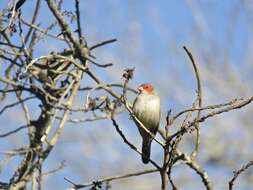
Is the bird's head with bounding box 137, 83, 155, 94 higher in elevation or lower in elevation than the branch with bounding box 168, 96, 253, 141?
higher

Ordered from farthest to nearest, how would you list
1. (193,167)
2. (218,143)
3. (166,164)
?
(218,143), (193,167), (166,164)

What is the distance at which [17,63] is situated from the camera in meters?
4.77

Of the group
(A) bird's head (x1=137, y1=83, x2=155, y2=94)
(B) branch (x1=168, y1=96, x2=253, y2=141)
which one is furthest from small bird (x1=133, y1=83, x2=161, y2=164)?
(B) branch (x1=168, y1=96, x2=253, y2=141)

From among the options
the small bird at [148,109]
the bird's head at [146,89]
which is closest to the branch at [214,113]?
the small bird at [148,109]

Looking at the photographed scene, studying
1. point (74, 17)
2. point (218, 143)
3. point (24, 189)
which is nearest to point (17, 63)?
point (74, 17)

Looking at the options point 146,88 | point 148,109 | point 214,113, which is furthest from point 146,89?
point 214,113

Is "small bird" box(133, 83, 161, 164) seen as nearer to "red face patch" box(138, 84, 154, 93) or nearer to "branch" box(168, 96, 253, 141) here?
"red face patch" box(138, 84, 154, 93)

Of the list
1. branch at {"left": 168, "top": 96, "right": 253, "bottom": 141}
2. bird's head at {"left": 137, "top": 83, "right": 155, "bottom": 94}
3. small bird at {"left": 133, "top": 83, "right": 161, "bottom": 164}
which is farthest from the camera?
bird's head at {"left": 137, "top": 83, "right": 155, "bottom": 94}

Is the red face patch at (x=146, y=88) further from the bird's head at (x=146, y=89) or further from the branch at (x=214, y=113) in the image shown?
the branch at (x=214, y=113)

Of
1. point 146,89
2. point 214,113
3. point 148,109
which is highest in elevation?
point 146,89

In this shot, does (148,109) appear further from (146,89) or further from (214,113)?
(214,113)

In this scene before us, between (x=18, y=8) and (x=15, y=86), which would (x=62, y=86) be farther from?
(x=18, y=8)

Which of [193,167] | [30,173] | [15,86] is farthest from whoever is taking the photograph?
[15,86]

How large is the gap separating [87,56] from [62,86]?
Result: 0.34 metres
